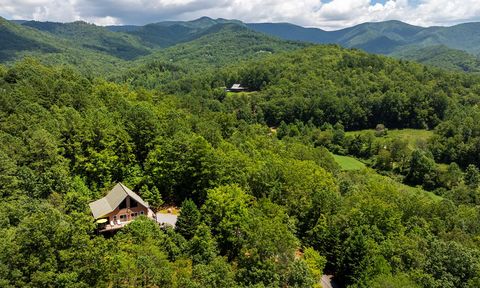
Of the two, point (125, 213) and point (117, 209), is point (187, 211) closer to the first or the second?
point (125, 213)

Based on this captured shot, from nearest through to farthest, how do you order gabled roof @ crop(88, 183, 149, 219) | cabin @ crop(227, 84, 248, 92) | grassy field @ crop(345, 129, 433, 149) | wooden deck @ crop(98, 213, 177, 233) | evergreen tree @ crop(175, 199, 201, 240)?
1. evergreen tree @ crop(175, 199, 201, 240)
2. wooden deck @ crop(98, 213, 177, 233)
3. gabled roof @ crop(88, 183, 149, 219)
4. grassy field @ crop(345, 129, 433, 149)
5. cabin @ crop(227, 84, 248, 92)

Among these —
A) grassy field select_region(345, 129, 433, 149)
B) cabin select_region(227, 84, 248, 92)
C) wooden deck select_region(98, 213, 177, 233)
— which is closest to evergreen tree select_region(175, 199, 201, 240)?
wooden deck select_region(98, 213, 177, 233)

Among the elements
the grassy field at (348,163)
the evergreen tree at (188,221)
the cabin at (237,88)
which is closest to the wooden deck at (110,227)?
the evergreen tree at (188,221)

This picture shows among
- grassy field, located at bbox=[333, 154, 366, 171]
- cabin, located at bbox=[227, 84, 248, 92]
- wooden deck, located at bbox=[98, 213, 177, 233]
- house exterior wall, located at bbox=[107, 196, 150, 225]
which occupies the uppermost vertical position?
house exterior wall, located at bbox=[107, 196, 150, 225]

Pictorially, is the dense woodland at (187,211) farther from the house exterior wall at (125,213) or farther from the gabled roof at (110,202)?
the house exterior wall at (125,213)

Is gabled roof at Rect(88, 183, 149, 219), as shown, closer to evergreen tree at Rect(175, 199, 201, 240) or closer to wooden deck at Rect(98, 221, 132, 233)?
wooden deck at Rect(98, 221, 132, 233)

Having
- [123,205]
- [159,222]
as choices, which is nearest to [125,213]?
[123,205]

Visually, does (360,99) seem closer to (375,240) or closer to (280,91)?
(280,91)

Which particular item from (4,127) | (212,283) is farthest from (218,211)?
(4,127)
